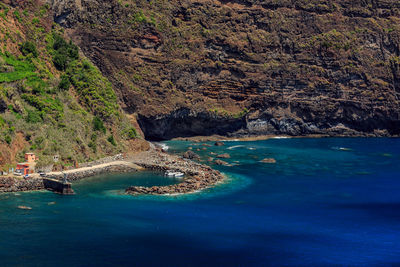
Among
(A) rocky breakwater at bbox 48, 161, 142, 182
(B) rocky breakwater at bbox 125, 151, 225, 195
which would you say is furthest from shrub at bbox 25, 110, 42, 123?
(B) rocky breakwater at bbox 125, 151, 225, 195

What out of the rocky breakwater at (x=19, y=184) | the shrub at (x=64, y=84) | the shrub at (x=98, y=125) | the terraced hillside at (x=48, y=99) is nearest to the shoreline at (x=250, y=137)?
the terraced hillside at (x=48, y=99)

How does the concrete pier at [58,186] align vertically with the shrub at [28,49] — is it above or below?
below

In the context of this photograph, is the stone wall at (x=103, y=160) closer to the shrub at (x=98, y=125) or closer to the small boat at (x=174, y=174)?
the shrub at (x=98, y=125)

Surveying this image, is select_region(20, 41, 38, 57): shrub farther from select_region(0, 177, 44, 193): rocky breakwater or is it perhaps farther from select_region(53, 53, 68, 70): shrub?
select_region(0, 177, 44, 193): rocky breakwater

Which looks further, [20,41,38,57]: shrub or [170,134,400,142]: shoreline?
[170,134,400,142]: shoreline

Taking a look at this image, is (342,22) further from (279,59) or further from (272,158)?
(272,158)

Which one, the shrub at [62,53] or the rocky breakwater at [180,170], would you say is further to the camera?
the shrub at [62,53]
